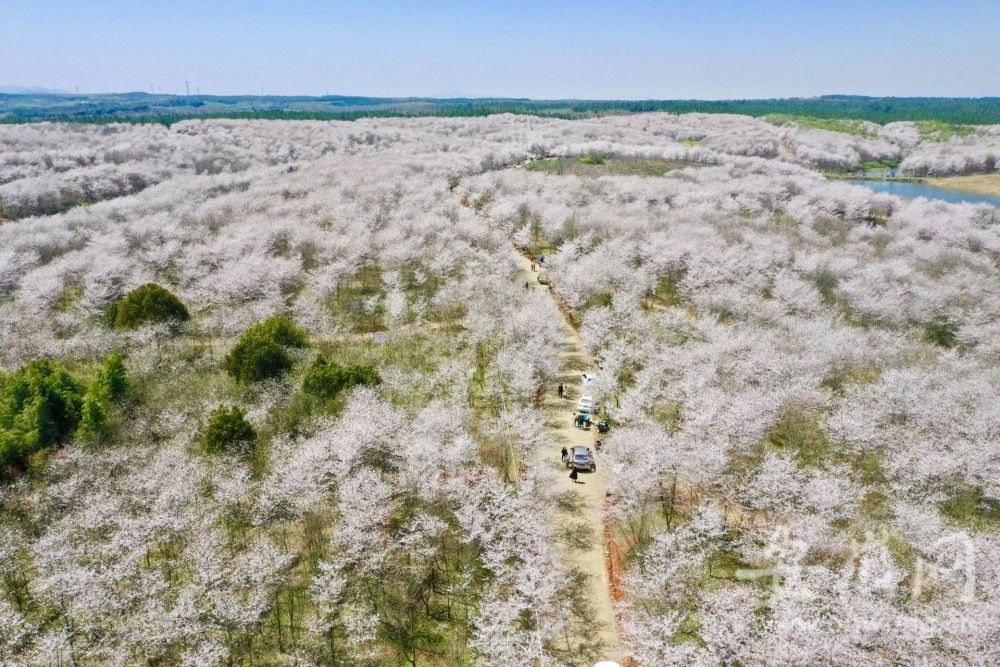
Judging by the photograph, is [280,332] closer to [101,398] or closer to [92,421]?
[101,398]

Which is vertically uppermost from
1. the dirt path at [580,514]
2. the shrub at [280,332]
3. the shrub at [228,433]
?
the shrub at [280,332]

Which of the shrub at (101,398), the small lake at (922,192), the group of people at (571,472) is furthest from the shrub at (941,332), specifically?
the small lake at (922,192)

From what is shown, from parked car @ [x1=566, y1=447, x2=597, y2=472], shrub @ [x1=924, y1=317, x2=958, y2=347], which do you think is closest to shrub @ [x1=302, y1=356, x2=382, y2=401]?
parked car @ [x1=566, y1=447, x2=597, y2=472]

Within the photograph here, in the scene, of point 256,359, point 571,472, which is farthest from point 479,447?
point 256,359

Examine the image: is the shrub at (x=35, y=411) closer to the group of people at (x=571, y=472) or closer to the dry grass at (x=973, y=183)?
the group of people at (x=571, y=472)

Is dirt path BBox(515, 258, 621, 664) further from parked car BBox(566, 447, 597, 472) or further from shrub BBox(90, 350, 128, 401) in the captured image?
shrub BBox(90, 350, 128, 401)

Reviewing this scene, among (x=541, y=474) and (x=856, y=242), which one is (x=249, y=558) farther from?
(x=856, y=242)

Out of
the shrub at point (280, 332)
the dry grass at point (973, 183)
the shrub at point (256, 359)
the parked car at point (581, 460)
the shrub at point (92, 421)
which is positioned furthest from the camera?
the dry grass at point (973, 183)
